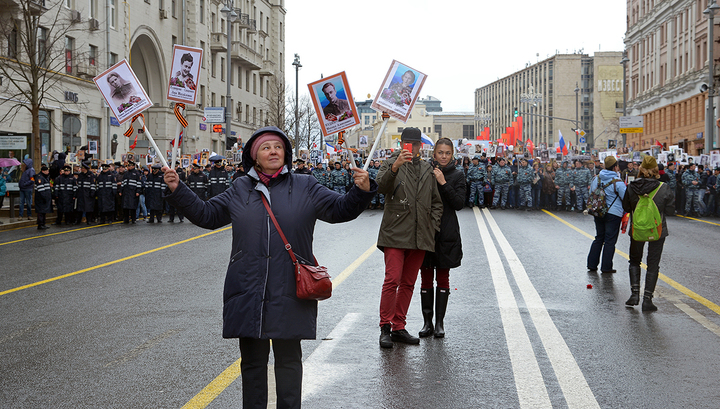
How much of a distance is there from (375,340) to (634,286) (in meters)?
3.51

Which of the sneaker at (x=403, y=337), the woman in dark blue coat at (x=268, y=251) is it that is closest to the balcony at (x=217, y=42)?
the sneaker at (x=403, y=337)

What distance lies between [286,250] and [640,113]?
247 feet

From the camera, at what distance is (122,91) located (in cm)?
680

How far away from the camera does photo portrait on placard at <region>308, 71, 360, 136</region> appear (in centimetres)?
660

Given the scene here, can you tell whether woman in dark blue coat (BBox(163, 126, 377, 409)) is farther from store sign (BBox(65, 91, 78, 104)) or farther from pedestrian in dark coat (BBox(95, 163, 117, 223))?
store sign (BBox(65, 91, 78, 104))

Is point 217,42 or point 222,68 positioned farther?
point 222,68

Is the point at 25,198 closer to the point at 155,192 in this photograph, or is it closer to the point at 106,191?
the point at 106,191

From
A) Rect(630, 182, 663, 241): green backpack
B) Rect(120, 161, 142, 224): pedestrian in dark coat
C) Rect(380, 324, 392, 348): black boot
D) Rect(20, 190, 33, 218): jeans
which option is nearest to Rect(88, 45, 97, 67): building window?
Rect(20, 190, 33, 218): jeans

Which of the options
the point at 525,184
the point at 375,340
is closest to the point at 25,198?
the point at 525,184

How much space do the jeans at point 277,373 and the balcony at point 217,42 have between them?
55096 millimetres

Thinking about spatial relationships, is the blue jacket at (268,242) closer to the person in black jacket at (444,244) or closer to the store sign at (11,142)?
the person in black jacket at (444,244)

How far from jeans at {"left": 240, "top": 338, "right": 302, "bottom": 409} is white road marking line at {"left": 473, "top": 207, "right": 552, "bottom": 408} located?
1.63 meters

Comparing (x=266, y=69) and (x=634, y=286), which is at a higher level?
(x=266, y=69)

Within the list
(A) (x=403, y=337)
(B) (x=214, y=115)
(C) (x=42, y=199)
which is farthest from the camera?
(B) (x=214, y=115)
